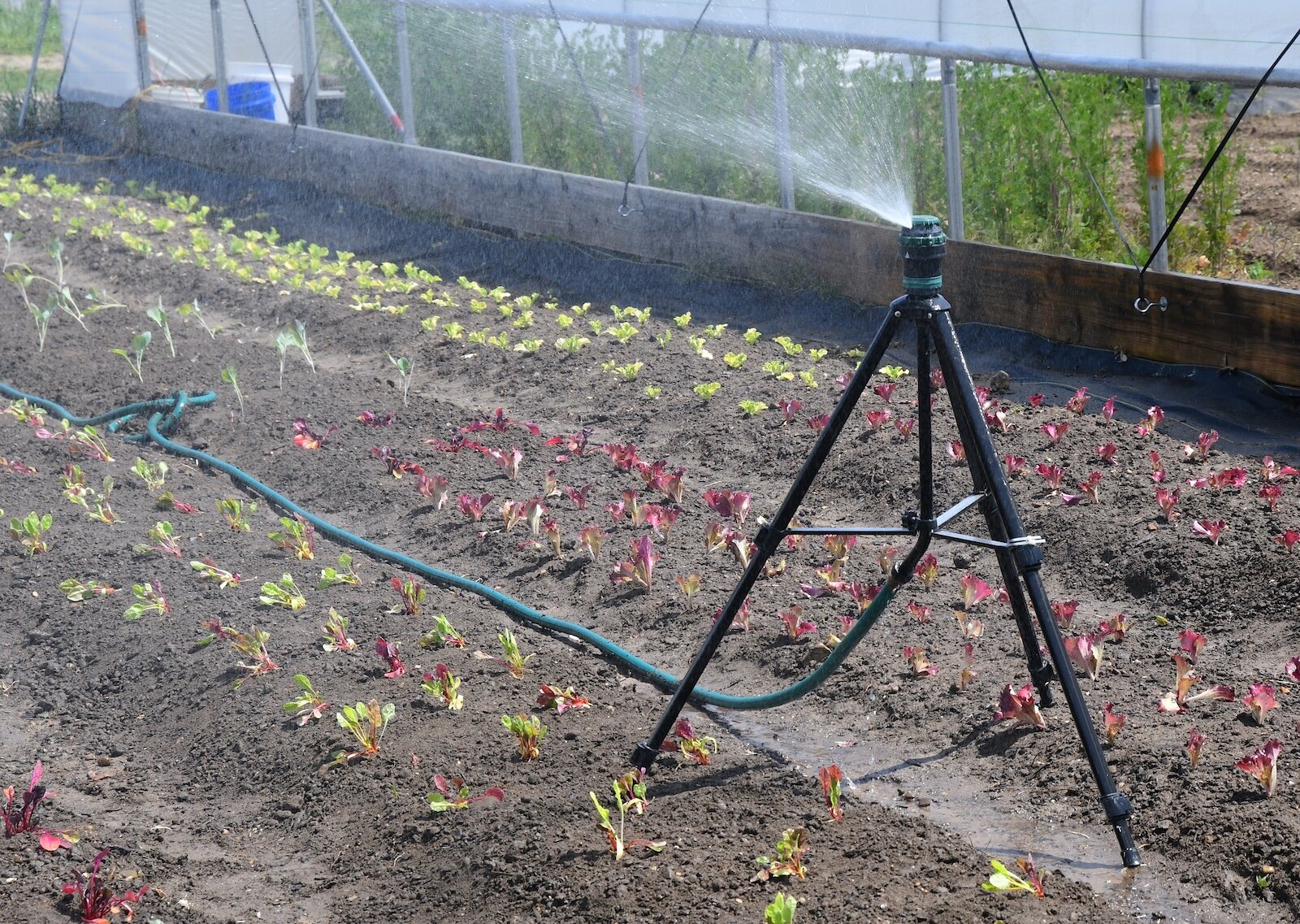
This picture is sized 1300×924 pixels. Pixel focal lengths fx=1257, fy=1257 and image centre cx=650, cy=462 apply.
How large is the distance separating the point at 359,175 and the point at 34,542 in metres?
6.66

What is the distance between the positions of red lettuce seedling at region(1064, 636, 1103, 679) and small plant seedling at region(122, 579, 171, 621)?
2749mm

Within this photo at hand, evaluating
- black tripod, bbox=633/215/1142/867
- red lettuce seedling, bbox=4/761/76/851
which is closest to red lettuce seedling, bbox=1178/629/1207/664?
black tripod, bbox=633/215/1142/867

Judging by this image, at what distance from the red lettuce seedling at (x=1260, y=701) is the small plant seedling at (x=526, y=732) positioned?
172 cm

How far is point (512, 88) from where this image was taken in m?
9.59

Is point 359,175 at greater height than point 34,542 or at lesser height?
greater

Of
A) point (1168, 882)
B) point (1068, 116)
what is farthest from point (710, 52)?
point (1168, 882)

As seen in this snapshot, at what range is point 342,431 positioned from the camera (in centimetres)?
560

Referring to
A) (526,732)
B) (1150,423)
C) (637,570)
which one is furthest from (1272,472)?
(526,732)

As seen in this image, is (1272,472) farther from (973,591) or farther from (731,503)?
(731,503)

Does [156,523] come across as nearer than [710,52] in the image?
Yes

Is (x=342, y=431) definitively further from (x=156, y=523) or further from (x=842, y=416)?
(x=842, y=416)

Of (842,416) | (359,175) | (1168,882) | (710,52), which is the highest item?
(710,52)

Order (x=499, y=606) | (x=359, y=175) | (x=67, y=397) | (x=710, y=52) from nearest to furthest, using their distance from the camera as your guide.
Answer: (x=499, y=606) < (x=67, y=397) < (x=710, y=52) < (x=359, y=175)

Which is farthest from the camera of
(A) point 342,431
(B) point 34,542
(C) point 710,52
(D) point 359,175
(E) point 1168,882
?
(D) point 359,175
